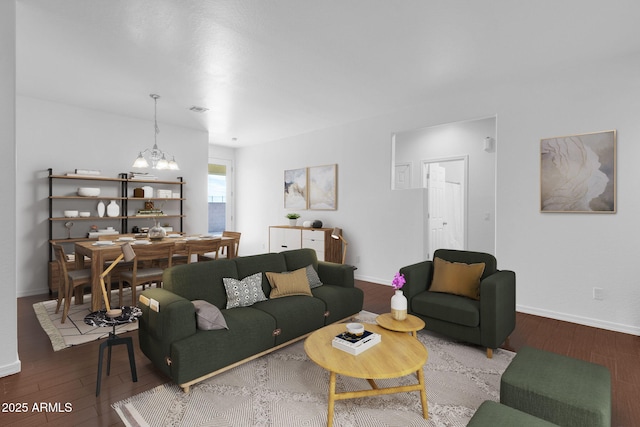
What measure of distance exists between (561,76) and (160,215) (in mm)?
6109

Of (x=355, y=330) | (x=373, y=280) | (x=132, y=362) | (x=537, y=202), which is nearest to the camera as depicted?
(x=355, y=330)

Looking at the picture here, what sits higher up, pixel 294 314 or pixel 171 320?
pixel 171 320

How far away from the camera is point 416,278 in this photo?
3457 mm

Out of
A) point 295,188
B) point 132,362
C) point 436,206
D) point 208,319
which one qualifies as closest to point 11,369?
point 132,362

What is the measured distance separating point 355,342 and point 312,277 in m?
1.53

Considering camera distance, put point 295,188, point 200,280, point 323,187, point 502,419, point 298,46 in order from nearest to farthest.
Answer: point 502,419 → point 200,280 → point 298,46 → point 323,187 → point 295,188

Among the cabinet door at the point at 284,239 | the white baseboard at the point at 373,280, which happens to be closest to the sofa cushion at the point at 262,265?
the white baseboard at the point at 373,280

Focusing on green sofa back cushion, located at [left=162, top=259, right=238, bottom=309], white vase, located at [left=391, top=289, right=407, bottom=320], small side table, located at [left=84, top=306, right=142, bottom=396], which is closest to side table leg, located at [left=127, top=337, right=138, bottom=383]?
small side table, located at [left=84, top=306, right=142, bottom=396]

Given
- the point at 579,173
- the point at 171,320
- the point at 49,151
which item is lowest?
the point at 171,320

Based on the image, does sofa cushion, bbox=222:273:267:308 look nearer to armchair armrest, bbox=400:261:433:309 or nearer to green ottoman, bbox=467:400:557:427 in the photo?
armchair armrest, bbox=400:261:433:309

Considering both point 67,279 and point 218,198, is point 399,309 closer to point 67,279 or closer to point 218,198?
point 67,279

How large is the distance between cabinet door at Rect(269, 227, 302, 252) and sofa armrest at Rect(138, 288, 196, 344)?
12.9ft

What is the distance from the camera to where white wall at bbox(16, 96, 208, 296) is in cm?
482

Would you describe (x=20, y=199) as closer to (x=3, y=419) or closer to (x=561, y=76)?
(x=3, y=419)
